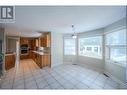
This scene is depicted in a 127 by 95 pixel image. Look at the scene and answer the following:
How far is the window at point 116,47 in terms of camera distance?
365cm

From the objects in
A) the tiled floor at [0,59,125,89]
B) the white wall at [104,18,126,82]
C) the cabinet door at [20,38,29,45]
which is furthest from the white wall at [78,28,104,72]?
the cabinet door at [20,38,29,45]

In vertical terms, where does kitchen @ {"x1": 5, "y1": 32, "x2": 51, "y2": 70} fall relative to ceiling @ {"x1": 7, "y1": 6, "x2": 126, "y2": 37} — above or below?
below

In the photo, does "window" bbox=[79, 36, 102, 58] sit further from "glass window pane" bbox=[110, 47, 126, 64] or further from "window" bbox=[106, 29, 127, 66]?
"glass window pane" bbox=[110, 47, 126, 64]

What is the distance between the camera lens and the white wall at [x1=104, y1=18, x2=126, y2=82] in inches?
139

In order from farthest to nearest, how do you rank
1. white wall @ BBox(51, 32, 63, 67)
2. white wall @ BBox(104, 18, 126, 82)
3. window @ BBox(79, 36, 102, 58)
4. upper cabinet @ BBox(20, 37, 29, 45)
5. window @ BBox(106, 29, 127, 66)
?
upper cabinet @ BBox(20, 37, 29, 45), white wall @ BBox(51, 32, 63, 67), window @ BBox(79, 36, 102, 58), window @ BBox(106, 29, 127, 66), white wall @ BBox(104, 18, 126, 82)

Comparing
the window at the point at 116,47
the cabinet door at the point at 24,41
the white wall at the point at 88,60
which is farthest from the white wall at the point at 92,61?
the cabinet door at the point at 24,41

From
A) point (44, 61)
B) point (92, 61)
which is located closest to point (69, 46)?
point (92, 61)

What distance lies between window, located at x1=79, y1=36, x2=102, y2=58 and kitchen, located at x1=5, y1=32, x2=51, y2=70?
218 centimetres

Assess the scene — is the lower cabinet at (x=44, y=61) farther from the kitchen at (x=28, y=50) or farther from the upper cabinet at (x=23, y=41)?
the upper cabinet at (x=23, y=41)

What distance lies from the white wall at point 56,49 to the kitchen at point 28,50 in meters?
0.22
